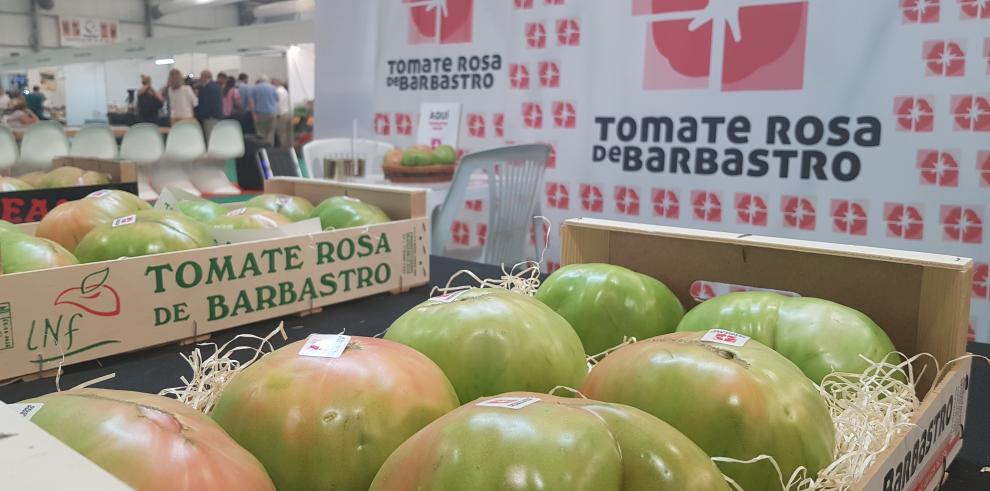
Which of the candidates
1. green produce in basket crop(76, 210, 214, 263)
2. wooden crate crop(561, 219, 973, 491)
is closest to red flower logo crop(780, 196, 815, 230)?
wooden crate crop(561, 219, 973, 491)

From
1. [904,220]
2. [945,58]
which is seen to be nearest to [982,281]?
[904,220]

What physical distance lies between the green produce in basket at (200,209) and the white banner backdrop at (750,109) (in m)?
2.11

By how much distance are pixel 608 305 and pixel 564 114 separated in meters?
2.72

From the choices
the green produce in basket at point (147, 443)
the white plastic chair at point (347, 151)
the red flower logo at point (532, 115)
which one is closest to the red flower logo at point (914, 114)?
the red flower logo at point (532, 115)

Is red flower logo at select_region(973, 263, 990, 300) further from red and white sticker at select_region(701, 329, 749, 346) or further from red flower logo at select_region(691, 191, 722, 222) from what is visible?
red and white sticker at select_region(701, 329, 749, 346)

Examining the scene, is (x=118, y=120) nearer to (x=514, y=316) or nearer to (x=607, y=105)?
(x=607, y=105)

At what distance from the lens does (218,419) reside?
0.59 m

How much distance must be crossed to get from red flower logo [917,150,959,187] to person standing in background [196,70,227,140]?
8.74 m

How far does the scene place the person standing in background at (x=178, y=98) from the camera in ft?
31.4

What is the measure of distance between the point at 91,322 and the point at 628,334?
2.47 ft

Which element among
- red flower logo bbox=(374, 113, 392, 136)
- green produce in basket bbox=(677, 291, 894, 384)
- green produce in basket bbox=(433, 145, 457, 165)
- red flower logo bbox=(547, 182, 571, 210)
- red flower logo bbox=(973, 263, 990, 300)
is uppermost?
red flower logo bbox=(374, 113, 392, 136)

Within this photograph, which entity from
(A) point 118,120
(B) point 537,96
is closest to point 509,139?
(B) point 537,96

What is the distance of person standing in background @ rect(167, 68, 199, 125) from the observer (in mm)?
9562

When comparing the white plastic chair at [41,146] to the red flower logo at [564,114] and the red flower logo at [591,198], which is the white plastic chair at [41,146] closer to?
the red flower logo at [564,114]
